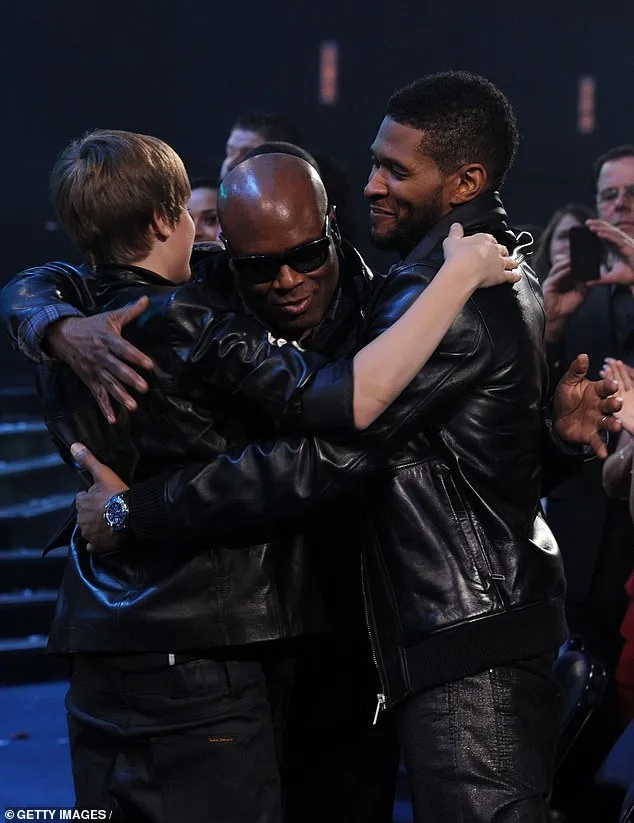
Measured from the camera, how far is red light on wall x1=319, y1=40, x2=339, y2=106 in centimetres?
605

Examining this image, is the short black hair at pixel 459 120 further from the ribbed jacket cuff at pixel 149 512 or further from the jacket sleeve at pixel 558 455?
the ribbed jacket cuff at pixel 149 512

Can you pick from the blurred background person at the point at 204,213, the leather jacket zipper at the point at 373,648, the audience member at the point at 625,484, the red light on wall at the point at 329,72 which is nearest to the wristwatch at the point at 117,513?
the leather jacket zipper at the point at 373,648

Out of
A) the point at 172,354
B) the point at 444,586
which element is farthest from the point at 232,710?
the point at 172,354

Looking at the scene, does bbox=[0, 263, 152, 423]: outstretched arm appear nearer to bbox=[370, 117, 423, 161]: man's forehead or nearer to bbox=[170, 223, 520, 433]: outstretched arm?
bbox=[170, 223, 520, 433]: outstretched arm

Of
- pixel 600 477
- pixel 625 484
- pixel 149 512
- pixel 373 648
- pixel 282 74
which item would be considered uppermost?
pixel 282 74

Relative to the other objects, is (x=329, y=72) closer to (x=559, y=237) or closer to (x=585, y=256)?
(x=559, y=237)

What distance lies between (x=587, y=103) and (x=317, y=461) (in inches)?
164

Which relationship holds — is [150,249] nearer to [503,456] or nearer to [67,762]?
[503,456]

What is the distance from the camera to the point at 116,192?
6.47 feet

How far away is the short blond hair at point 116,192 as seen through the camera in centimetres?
198

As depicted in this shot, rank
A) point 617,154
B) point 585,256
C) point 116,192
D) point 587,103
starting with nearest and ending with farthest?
point 116,192 < point 585,256 < point 617,154 < point 587,103

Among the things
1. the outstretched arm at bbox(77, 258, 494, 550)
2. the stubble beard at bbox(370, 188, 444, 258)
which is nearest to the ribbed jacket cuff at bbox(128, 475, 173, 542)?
the outstretched arm at bbox(77, 258, 494, 550)

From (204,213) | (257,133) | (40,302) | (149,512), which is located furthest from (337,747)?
(257,133)

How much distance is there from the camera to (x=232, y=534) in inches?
75.7
